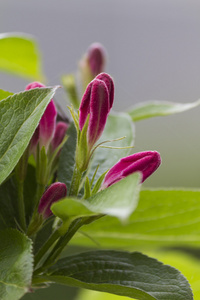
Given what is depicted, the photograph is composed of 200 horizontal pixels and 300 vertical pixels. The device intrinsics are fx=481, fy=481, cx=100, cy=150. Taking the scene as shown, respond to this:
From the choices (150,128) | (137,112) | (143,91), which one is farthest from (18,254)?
(143,91)

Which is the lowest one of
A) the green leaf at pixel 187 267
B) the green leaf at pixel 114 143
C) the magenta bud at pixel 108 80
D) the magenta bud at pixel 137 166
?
the green leaf at pixel 187 267

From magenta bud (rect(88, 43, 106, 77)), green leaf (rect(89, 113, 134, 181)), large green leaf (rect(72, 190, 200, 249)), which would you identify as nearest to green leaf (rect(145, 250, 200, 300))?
large green leaf (rect(72, 190, 200, 249))

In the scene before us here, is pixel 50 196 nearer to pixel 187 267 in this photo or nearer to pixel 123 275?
pixel 123 275

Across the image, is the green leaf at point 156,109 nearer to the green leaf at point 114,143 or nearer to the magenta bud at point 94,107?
the green leaf at point 114,143

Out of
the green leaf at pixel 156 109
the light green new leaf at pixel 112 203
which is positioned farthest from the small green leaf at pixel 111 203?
the green leaf at pixel 156 109

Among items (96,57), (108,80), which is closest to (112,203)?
(108,80)

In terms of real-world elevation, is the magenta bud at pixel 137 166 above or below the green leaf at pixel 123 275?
above
